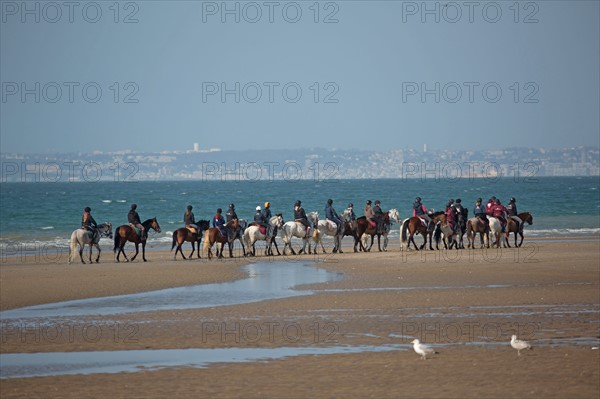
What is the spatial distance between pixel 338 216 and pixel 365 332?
18.9 meters

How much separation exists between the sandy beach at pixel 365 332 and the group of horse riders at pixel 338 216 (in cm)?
328

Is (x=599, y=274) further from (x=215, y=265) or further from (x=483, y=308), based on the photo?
(x=215, y=265)

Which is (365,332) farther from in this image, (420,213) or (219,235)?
(420,213)

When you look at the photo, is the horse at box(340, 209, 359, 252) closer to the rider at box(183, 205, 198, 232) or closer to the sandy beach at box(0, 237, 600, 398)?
the rider at box(183, 205, 198, 232)

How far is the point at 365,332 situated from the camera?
54.1 feet

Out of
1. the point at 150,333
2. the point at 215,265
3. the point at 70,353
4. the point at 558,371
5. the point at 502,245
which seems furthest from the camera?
the point at 502,245

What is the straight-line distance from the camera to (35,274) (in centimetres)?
2777

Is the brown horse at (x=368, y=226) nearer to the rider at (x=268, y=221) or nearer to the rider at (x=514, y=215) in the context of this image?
the rider at (x=268, y=221)

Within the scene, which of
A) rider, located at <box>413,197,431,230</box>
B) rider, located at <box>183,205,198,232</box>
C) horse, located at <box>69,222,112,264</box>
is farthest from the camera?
rider, located at <box>413,197,431,230</box>

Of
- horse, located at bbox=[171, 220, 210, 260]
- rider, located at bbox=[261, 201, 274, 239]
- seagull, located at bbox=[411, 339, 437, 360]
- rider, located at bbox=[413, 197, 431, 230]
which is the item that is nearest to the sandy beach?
seagull, located at bbox=[411, 339, 437, 360]

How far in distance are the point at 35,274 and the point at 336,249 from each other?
1239 cm

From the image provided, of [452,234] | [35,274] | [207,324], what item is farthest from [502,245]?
[207,324]

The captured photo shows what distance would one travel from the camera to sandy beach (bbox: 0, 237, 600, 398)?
12.5 m

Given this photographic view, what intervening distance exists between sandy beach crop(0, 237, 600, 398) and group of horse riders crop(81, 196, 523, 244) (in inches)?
129
